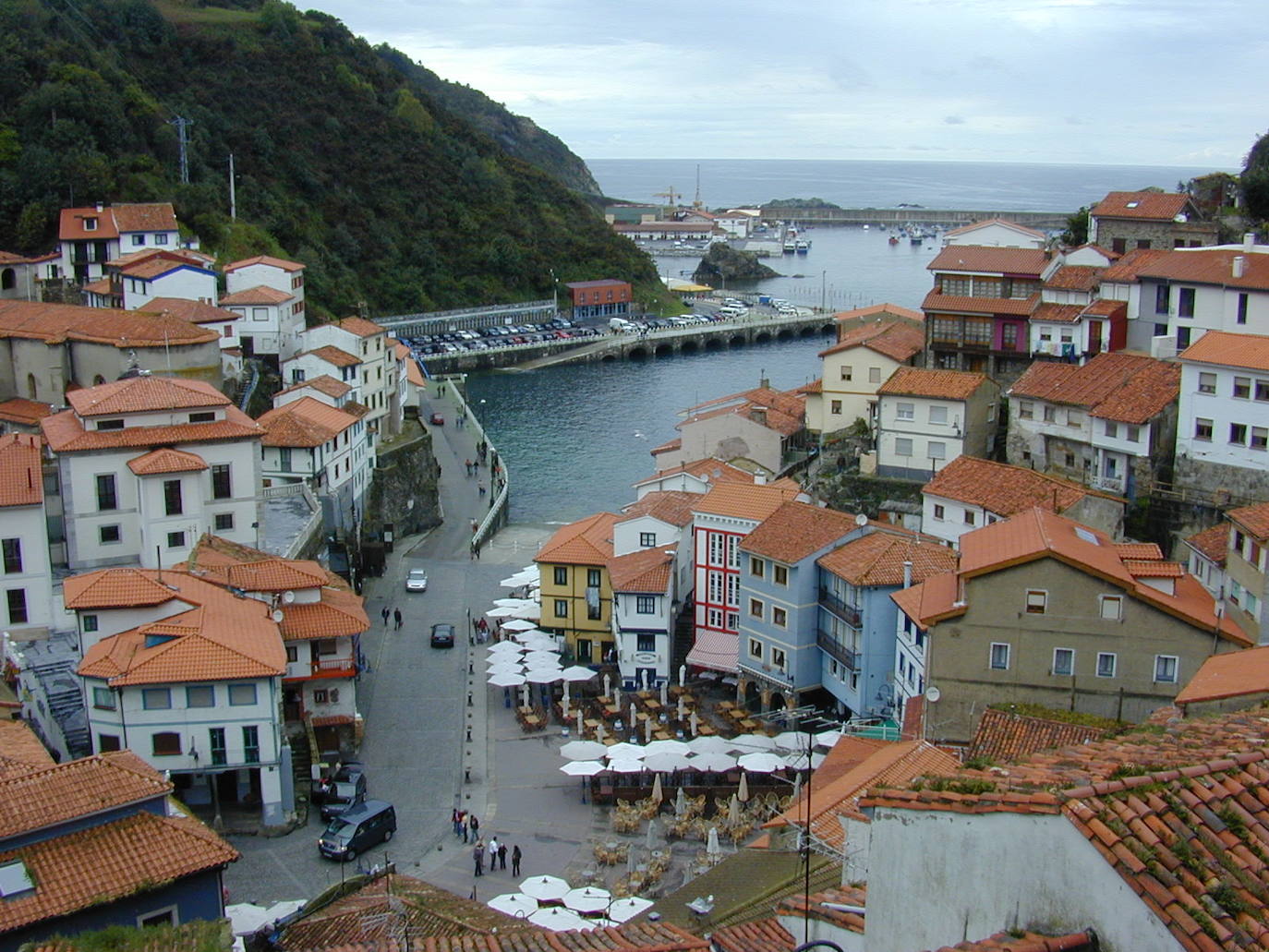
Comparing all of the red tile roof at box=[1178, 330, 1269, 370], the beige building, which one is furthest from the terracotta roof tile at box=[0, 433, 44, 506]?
the red tile roof at box=[1178, 330, 1269, 370]

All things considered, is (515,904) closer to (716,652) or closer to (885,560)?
(885,560)

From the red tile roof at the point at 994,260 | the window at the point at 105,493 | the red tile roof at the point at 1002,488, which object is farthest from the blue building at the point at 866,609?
the red tile roof at the point at 994,260

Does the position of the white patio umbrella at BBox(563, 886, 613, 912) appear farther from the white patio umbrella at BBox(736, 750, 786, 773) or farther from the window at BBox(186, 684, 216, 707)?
the window at BBox(186, 684, 216, 707)

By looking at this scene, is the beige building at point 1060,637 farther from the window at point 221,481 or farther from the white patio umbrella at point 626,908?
the window at point 221,481

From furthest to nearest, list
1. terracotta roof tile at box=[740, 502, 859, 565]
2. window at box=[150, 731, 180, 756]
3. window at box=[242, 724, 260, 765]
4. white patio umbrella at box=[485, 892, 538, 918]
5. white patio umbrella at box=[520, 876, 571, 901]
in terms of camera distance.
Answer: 1. terracotta roof tile at box=[740, 502, 859, 565]
2. window at box=[242, 724, 260, 765]
3. window at box=[150, 731, 180, 756]
4. white patio umbrella at box=[520, 876, 571, 901]
5. white patio umbrella at box=[485, 892, 538, 918]

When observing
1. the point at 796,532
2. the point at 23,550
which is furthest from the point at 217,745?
the point at 796,532

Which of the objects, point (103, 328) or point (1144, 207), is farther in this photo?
point (1144, 207)
